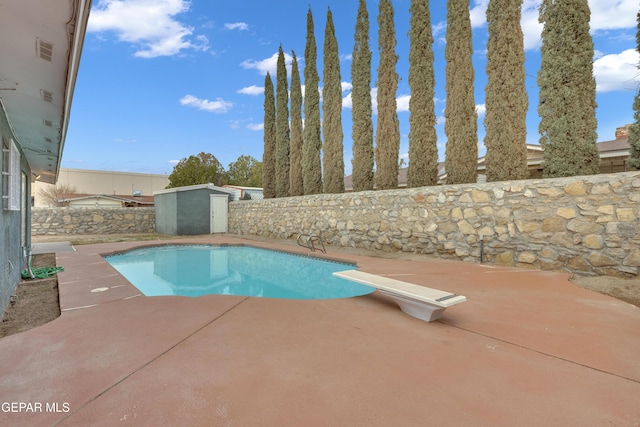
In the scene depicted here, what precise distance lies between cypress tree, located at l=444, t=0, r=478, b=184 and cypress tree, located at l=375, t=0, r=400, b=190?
89.6 inches

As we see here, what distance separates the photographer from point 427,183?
9211mm

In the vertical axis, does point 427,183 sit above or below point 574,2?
below

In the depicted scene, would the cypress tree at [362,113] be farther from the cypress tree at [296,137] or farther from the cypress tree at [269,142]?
the cypress tree at [269,142]

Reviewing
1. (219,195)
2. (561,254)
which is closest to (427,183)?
(561,254)

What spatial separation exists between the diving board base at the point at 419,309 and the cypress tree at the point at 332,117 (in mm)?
9036

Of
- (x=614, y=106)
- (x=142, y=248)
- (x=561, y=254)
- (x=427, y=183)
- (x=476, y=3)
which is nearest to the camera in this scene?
(x=561, y=254)

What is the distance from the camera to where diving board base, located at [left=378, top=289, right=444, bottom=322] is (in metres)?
3.27

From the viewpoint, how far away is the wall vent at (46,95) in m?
3.34

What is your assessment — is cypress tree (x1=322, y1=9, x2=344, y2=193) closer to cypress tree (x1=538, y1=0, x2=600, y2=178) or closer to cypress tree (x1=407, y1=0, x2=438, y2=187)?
cypress tree (x1=407, y1=0, x2=438, y2=187)

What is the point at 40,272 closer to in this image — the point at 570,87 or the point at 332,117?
the point at 332,117

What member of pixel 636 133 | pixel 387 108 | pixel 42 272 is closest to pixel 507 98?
pixel 636 133

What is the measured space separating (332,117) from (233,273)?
772cm

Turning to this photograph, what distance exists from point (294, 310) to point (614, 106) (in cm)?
762

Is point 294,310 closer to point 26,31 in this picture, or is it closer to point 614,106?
point 26,31
